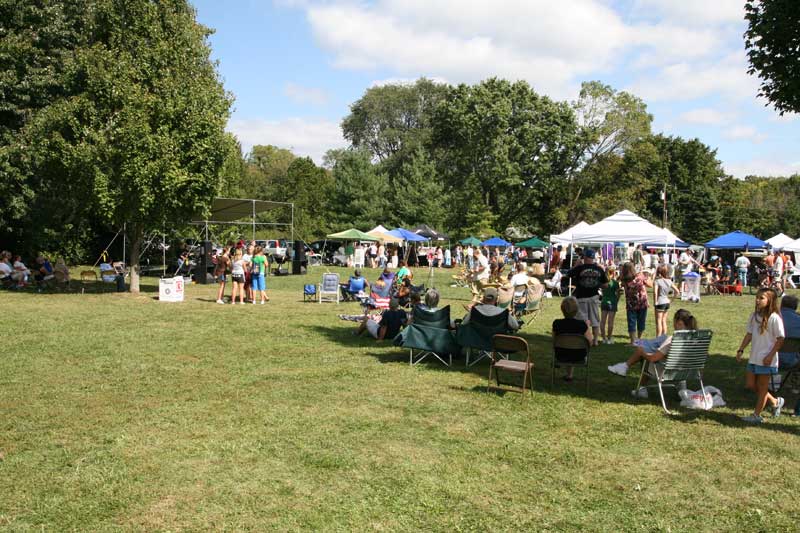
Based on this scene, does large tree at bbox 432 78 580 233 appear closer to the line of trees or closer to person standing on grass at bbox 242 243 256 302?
the line of trees

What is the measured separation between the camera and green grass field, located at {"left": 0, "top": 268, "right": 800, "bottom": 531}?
4.30 meters

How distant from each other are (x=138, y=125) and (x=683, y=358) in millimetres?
14901

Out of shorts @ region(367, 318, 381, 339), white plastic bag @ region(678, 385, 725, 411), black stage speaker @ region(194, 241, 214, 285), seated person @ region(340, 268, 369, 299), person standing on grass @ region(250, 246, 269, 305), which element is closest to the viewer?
white plastic bag @ region(678, 385, 725, 411)

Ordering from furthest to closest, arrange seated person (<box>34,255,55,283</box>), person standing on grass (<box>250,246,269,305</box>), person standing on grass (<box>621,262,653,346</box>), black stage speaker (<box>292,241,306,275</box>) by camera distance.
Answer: black stage speaker (<box>292,241,306,275</box>) < seated person (<box>34,255,55,283</box>) < person standing on grass (<box>250,246,269,305</box>) < person standing on grass (<box>621,262,653,346</box>)

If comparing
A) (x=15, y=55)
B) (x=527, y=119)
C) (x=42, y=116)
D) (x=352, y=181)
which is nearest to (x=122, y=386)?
(x=42, y=116)

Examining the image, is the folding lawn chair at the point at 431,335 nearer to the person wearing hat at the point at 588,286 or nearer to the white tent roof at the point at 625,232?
the person wearing hat at the point at 588,286

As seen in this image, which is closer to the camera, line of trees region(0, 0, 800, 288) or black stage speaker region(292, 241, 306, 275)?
line of trees region(0, 0, 800, 288)

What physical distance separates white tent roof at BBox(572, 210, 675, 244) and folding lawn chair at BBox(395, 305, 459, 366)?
11.4 metres


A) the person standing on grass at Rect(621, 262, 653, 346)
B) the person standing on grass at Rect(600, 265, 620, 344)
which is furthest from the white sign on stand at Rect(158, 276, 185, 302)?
the person standing on grass at Rect(621, 262, 653, 346)

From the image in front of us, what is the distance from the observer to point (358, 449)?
18.1 feet

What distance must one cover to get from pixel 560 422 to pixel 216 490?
3.42 metres

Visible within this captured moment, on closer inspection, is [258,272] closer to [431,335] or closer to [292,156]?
[431,335]

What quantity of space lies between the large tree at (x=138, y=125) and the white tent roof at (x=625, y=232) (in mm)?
11167

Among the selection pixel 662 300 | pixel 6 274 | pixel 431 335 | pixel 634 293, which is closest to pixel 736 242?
pixel 662 300
